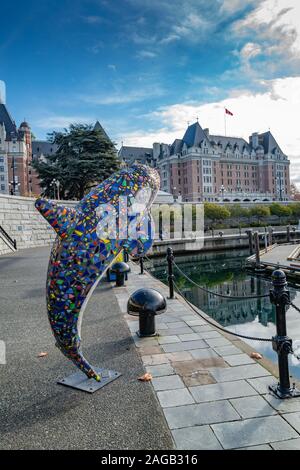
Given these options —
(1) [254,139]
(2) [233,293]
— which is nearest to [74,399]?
(2) [233,293]

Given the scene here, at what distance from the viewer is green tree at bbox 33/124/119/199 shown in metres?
37.3

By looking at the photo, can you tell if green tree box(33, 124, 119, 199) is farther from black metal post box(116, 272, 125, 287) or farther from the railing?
black metal post box(116, 272, 125, 287)

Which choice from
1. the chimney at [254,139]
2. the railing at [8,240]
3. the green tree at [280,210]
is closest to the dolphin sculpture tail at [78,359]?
the railing at [8,240]

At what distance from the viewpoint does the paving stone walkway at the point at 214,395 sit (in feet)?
10.2

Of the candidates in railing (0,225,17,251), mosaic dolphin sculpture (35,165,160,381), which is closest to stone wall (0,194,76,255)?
railing (0,225,17,251)

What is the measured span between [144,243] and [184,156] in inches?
3296

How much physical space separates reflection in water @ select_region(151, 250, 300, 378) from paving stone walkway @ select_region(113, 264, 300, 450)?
2712mm

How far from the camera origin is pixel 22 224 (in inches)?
974

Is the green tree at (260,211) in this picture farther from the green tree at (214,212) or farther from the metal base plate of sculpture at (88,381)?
the metal base plate of sculpture at (88,381)

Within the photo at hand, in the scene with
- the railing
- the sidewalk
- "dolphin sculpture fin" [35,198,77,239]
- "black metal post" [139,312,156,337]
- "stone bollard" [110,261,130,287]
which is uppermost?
"dolphin sculpture fin" [35,198,77,239]

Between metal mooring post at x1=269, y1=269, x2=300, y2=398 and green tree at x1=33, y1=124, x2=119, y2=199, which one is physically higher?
green tree at x1=33, y1=124, x2=119, y2=199

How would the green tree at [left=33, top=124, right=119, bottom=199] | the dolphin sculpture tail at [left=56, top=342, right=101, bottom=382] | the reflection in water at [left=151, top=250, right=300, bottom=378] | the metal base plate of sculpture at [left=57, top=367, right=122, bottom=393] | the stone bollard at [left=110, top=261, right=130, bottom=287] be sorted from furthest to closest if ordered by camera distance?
the green tree at [left=33, top=124, right=119, bottom=199] → the stone bollard at [left=110, top=261, right=130, bottom=287] → the reflection in water at [left=151, top=250, right=300, bottom=378] → the metal base plate of sculpture at [left=57, top=367, right=122, bottom=393] → the dolphin sculpture tail at [left=56, top=342, right=101, bottom=382]

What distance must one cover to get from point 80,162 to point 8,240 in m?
16.9

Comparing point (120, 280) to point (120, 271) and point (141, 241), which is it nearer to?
point (120, 271)
